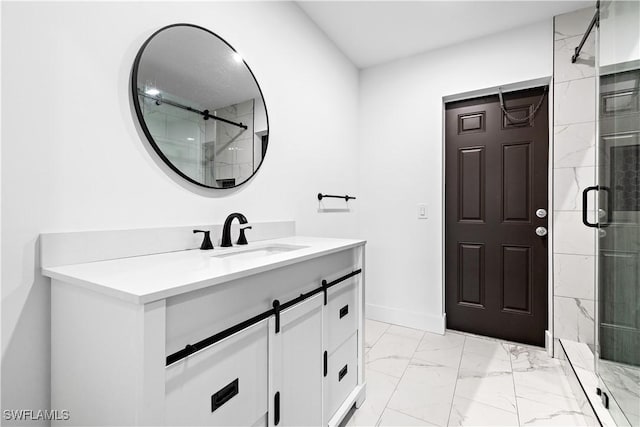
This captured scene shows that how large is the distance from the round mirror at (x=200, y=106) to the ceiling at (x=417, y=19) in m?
0.94

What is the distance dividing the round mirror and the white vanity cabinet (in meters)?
0.44

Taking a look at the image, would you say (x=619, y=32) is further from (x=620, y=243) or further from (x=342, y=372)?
(x=342, y=372)

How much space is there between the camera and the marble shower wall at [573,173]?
1.98 metres

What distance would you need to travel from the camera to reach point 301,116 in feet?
6.68

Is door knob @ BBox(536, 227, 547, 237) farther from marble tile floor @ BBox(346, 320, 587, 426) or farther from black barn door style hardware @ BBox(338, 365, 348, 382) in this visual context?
black barn door style hardware @ BBox(338, 365, 348, 382)

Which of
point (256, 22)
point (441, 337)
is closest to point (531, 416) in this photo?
point (441, 337)

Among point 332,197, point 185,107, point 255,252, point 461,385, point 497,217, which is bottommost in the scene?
point 461,385

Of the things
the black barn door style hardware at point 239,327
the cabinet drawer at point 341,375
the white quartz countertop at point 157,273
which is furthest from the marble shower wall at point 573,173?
the white quartz countertop at point 157,273

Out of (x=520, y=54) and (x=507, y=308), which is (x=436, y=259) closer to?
(x=507, y=308)

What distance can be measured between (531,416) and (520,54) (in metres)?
2.29

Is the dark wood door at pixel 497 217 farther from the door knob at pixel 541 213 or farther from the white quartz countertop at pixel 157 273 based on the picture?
the white quartz countertop at pixel 157 273

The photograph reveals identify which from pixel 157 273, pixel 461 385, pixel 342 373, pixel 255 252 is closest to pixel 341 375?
pixel 342 373

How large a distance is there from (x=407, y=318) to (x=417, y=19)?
7.56 ft

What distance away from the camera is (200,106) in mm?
1358
